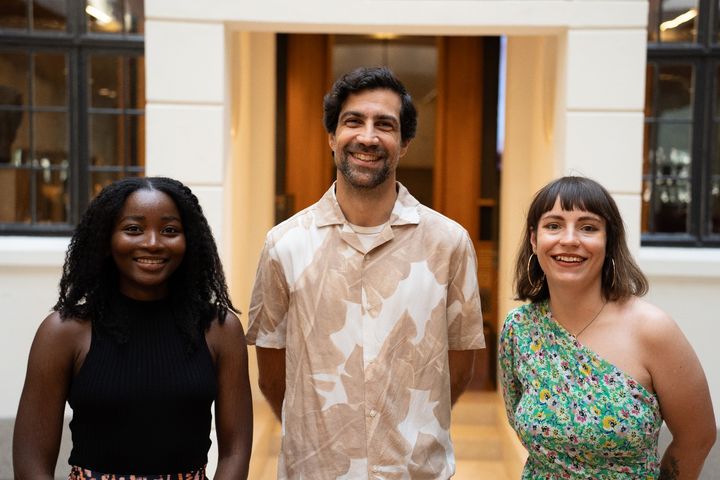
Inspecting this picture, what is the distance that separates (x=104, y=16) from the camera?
18.8ft

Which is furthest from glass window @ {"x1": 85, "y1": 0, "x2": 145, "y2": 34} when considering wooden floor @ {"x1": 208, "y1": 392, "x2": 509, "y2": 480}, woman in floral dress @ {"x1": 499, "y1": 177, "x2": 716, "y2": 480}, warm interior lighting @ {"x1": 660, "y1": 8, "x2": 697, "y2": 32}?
woman in floral dress @ {"x1": 499, "y1": 177, "x2": 716, "y2": 480}

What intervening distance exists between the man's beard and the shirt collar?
13cm

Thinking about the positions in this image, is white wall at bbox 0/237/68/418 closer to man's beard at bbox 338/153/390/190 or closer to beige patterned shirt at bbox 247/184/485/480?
beige patterned shirt at bbox 247/184/485/480

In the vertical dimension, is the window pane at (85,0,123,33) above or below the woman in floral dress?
above

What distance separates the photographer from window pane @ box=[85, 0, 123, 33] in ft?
18.7

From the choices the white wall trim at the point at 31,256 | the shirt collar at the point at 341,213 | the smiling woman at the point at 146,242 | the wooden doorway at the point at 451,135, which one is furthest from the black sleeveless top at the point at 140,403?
the wooden doorway at the point at 451,135

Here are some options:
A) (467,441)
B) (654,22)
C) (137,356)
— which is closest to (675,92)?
(654,22)

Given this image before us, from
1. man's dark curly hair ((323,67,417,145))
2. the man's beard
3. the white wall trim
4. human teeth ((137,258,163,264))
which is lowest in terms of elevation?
the white wall trim

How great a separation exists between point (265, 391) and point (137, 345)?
31.2 inches

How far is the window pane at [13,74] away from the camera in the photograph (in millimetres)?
5727

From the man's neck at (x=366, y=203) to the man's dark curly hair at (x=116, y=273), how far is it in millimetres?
509

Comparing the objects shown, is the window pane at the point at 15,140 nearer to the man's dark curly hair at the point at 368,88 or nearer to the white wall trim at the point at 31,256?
the white wall trim at the point at 31,256

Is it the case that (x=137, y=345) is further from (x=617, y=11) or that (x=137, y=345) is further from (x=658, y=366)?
(x=617, y=11)

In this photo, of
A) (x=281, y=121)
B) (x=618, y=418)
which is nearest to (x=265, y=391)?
(x=618, y=418)
